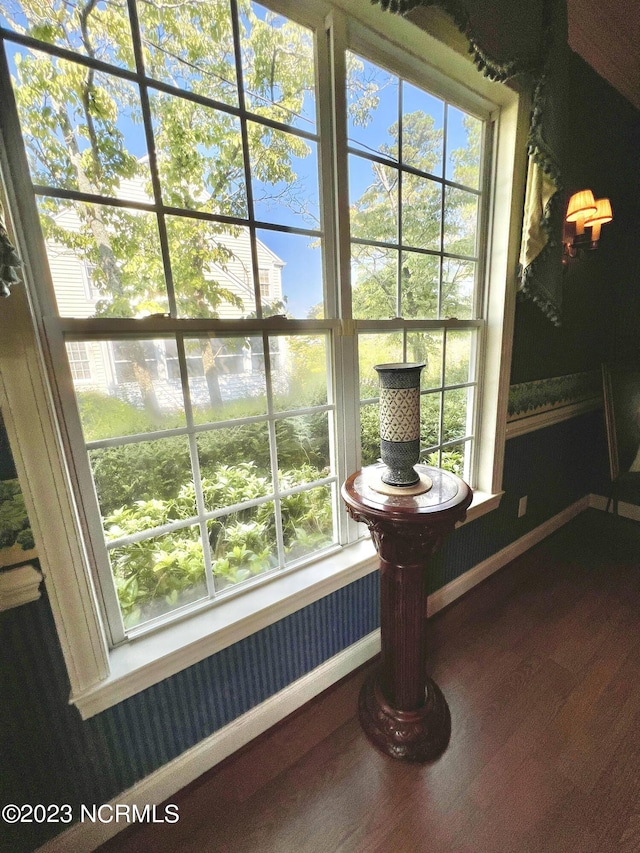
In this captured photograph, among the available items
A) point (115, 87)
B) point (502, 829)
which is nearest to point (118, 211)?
point (115, 87)

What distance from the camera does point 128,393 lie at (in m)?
0.91

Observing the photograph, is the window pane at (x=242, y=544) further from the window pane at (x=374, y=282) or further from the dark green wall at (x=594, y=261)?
the dark green wall at (x=594, y=261)

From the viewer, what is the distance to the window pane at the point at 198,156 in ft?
2.87

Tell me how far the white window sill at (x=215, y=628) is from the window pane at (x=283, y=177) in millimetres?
1230

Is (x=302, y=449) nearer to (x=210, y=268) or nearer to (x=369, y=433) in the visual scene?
(x=369, y=433)

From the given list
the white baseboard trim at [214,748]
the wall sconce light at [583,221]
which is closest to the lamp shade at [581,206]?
the wall sconce light at [583,221]

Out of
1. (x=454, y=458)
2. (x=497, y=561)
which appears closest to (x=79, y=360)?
(x=454, y=458)

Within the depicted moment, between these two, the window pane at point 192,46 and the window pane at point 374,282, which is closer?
the window pane at point 192,46

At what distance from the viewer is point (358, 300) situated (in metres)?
1.24

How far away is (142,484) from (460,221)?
5.45 feet

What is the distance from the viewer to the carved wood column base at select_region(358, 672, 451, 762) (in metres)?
1.13

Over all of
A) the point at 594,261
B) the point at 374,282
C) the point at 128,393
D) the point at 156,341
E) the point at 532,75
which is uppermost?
the point at 532,75

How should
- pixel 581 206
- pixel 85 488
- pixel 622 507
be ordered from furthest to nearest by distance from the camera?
pixel 622 507 → pixel 581 206 → pixel 85 488

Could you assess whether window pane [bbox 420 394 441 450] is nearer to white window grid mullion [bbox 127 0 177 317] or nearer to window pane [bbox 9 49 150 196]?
white window grid mullion [bbox 127 0 177 317]
